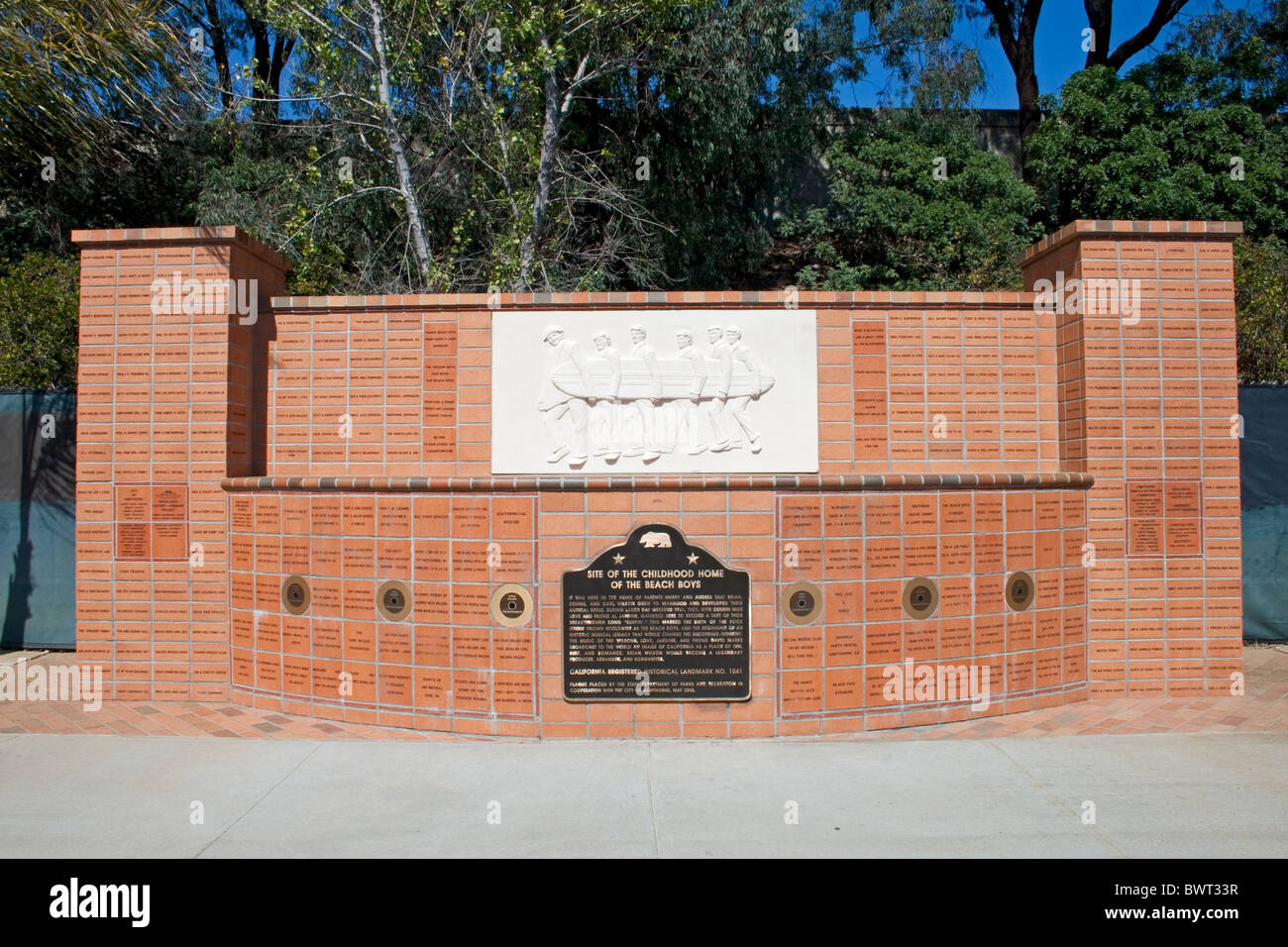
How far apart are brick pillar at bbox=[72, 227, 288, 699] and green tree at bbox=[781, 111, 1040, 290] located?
32.5 ft

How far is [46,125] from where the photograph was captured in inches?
325

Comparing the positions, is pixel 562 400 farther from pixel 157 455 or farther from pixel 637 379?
pixel 157 455

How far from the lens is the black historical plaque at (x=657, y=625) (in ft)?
20.1

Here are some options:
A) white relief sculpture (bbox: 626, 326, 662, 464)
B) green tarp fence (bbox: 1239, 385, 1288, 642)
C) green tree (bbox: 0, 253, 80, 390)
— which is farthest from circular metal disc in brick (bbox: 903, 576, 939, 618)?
green tree (bbox: 0, 253, 80, 390)

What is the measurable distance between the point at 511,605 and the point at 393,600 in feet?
2.75

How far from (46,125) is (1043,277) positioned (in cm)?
859

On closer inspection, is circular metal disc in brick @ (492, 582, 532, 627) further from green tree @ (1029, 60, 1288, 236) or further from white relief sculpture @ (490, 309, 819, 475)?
green tree @ (1029, 60, 1288, 236)

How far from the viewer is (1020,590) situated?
21.8 feet

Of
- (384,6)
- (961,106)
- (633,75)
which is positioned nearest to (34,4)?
(384,6)

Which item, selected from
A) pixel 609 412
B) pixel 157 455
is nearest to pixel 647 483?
pixel 609 412

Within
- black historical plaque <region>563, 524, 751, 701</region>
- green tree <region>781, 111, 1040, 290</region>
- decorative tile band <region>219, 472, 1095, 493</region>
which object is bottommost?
black historical plaque <region>563, 524, 751, 701</region>

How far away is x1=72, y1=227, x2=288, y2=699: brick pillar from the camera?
7035mm

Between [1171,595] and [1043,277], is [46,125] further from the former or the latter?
[1171,595]

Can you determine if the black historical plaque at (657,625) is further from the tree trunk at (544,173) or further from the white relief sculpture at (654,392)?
the tree trunk at (544,173)
